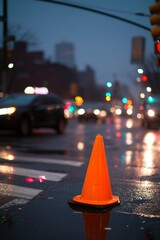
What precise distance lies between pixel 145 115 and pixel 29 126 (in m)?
14.2

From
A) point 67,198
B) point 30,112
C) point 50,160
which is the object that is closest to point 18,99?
point 30,112

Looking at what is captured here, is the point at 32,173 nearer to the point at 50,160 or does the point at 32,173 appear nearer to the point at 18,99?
the point at 50,160

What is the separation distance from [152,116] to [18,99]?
13.3m

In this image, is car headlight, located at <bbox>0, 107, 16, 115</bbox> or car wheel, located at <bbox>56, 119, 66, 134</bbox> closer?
car headlight, located at <bbox>0, 107, 16, 115</bbox>

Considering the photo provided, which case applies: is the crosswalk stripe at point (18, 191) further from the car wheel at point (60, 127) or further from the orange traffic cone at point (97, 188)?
the car wheel at point (60, 127)

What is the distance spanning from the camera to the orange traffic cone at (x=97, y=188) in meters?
6.08

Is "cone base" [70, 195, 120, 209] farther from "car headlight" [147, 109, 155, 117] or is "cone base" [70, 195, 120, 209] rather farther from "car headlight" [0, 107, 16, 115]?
"car headlight" [147, 109, 155, 117]

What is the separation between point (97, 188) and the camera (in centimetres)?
613

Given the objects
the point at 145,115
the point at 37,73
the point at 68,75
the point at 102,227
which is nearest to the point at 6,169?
the point at 102,227

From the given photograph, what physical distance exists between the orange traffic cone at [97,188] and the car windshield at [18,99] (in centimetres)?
1195

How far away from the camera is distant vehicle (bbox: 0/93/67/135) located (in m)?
17.5

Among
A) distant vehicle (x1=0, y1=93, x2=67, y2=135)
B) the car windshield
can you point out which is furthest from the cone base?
the car windshield

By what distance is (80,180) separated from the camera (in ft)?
26.6

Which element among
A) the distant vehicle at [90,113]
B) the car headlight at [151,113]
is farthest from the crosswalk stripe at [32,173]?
the distant vehicle at [90,113]
